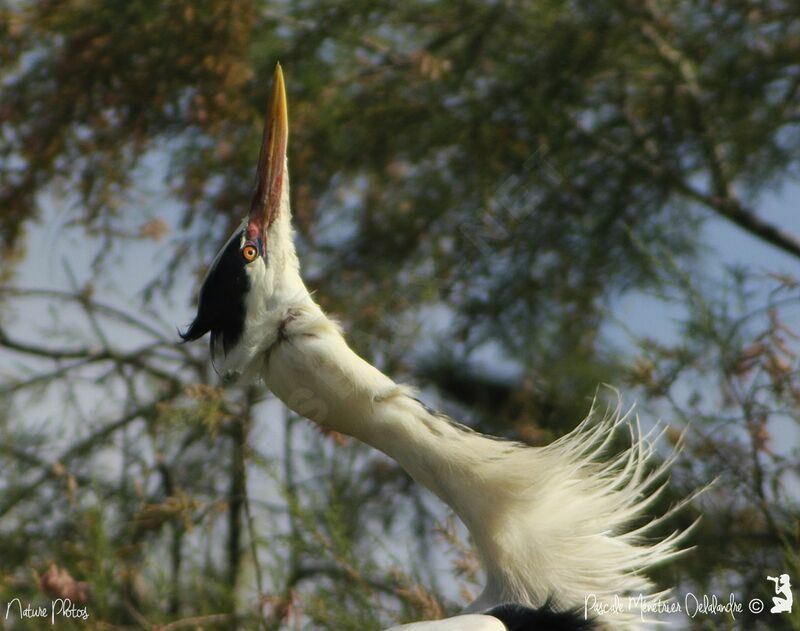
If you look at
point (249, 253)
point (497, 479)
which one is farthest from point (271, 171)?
point (497, 479)

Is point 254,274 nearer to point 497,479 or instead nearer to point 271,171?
point 271,171

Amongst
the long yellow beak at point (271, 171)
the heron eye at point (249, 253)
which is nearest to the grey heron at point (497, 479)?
the heron eye at point (249, 253)

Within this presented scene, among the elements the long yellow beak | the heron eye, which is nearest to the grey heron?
the heron eye

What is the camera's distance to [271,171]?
11.3 ft

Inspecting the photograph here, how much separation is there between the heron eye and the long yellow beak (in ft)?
0.19

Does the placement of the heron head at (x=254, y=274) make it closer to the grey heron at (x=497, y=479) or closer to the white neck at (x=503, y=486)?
the grey heron at (x=497, y=479)

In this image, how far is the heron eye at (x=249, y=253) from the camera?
3.28 meters

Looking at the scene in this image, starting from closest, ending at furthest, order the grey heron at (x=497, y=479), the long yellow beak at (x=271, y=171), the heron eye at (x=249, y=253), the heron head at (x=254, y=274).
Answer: the grey heron at (x=497, y=479), the heron head at (x=254, y=274), the heron eye at (x=249, y=253), the long yellow beak at (x=271, y=171)

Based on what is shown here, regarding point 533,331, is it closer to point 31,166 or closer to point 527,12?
point 527,12

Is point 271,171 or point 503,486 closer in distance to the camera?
point 503,486

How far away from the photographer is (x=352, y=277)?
5277 mm

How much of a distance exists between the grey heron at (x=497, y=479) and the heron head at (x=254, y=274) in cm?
1

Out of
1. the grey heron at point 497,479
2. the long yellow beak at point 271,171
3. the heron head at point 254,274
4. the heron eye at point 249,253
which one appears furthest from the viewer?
the long yellow beak at point 271,171

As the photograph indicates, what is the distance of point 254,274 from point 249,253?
0.06 metres
